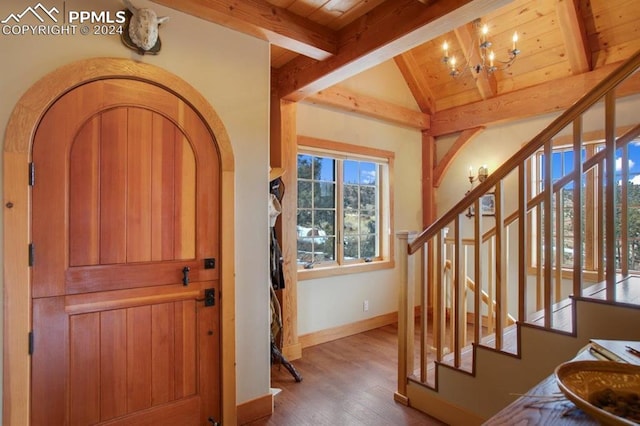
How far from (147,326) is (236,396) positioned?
2.53 feet

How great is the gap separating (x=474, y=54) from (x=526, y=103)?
0.80 metres

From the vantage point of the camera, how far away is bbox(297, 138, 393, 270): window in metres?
3.79

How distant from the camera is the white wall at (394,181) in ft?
12.2

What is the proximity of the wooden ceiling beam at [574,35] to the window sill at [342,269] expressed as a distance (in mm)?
2905

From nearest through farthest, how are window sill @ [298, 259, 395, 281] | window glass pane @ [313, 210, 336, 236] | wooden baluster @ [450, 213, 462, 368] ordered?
wooden baluster @ [450, 213, 462, 368] < window sill @ [298, 259, 395, 281] < window glass pane @ [313, 210, 336, 236]

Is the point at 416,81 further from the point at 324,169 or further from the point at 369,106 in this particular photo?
the point at 324,169

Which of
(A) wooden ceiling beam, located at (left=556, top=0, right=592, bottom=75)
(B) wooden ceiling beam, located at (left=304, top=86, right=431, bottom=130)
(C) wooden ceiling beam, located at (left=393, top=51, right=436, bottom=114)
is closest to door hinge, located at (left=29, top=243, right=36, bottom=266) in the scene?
(B) wooden ceiling beam, located at (left=304, top=86, right=431, bottom=130)

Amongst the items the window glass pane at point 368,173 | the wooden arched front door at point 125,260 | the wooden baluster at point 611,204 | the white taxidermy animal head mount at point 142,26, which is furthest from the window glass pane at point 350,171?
the wooden baluster at point 611,204

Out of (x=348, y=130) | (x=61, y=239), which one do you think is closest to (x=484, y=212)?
(x=348, y=130)

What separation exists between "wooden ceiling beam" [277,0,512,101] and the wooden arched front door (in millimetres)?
1198

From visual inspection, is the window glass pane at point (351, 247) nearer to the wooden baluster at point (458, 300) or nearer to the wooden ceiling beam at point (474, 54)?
the wooden baluster at point (458, 300)

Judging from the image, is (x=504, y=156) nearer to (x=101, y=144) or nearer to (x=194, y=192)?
(x=194, y=192)

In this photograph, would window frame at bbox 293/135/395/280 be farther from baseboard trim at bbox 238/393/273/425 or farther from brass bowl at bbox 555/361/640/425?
brass bowl at bbox 555/361/640/425

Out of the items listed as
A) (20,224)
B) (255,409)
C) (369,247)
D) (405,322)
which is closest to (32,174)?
(20,224)
